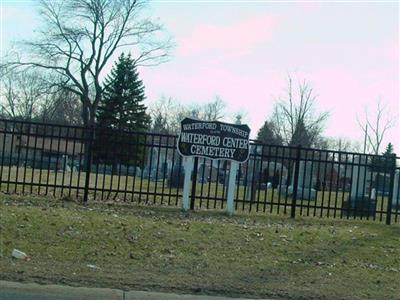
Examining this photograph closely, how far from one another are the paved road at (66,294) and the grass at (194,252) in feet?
0.77

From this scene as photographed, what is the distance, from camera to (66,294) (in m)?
6.25

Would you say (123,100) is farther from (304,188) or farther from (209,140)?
(209,140)

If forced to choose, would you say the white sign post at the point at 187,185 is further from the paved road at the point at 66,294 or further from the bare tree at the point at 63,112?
the bare tree at the point at 63,112

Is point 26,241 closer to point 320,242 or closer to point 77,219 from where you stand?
point 77,219

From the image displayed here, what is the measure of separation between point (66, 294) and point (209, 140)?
651 cm

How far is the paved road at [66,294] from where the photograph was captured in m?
6.16

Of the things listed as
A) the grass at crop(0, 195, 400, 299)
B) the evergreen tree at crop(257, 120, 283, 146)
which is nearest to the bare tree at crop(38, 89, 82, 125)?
the evergreen tree at crop(257, 120, 283, 146)

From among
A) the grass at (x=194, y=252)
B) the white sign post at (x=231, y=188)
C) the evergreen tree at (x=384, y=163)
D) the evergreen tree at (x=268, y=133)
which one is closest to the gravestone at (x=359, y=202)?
the evergreen tree at (x=384, y=163)

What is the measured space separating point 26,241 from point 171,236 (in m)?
2.25

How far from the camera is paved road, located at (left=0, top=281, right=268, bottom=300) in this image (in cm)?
616

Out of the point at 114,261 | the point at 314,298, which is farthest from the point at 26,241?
the point at 314,298

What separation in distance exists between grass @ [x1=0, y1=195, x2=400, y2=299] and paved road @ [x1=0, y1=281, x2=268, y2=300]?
23cm

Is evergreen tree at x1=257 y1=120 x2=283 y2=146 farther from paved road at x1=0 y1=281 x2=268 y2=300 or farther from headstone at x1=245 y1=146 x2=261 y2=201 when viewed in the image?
paved road at x1=0 y1=281 x2=268 y2=300

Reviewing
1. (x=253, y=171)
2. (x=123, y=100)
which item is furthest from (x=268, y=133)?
(x=253, y=171)
